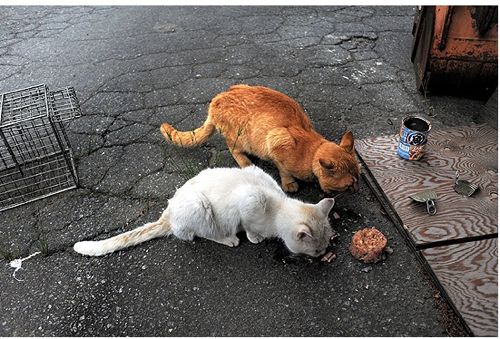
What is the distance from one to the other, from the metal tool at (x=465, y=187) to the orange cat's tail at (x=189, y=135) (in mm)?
2012

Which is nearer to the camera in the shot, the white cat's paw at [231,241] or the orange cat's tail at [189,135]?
the white cat's paw at [231,241]

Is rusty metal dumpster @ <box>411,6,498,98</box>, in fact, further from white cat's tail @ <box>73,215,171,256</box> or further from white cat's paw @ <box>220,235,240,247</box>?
white cat's tail @ <box>73,215,171,256</box>

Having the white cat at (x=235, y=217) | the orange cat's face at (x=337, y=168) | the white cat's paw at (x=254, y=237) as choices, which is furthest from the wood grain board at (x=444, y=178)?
the white cat's paw at (x=254, y=237)

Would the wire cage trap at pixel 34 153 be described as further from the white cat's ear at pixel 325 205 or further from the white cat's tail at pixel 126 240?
the white cat's ear at pixel 325 205

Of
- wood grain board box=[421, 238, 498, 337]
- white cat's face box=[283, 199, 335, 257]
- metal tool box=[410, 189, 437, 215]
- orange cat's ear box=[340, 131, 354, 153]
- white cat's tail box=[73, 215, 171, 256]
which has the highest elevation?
orange cat's ear box=[340, 131, 354, 153]

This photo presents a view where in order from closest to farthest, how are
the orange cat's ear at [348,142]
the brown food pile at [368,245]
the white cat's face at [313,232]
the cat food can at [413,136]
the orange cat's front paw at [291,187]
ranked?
1. the white cat's face at [313,232]
2. the brown food pile at [368,245]
3. the orange cat's ear at [348,142]
4. the cat food can at [413,136]
5. the orange cat's front paw at [291,187]

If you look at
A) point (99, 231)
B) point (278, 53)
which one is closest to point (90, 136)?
point (99, 231)

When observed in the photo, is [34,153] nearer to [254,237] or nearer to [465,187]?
[254,237]

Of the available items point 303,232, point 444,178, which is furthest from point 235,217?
point 444,178

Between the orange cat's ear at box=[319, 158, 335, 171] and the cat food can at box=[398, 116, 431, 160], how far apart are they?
811mm

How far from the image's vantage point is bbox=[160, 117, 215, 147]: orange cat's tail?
3.33m

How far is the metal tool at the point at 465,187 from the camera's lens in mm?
2745

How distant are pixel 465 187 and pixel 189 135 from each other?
2.28 metres

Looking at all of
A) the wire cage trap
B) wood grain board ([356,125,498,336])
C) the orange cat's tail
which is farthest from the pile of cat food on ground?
the wire cage trap
